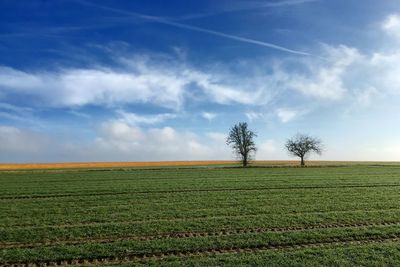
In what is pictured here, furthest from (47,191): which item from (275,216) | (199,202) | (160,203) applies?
(275,216)

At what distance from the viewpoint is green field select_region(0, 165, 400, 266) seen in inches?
543

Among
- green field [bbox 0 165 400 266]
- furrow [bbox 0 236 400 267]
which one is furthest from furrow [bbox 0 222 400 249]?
furrow [bbox 0 236 400 267]

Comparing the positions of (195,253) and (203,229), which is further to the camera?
(203,229)

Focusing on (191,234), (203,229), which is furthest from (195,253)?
(203,229)

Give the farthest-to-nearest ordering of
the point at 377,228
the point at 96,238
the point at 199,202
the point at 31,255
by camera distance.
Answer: the point at 199,202, the point at 377,228, the point at 96,238, the point at 31,255

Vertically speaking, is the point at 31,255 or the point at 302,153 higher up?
the point at 302,153

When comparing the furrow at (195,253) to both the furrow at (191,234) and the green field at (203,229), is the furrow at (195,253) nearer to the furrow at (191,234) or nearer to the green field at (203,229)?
the green field at (203,229)

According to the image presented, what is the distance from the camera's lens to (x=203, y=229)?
18.0 meters

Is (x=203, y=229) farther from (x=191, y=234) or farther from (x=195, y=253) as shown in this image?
(x=195, y=253)

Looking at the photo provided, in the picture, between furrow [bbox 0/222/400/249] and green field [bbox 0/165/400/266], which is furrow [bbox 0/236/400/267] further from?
furrow [bbox 0/222/400/249]

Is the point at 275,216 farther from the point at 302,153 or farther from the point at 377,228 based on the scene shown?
the point at 302,153

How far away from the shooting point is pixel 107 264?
1305 cm

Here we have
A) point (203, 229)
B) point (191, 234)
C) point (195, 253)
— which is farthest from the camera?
point (203, 229)

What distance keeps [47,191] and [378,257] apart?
95.7ft
